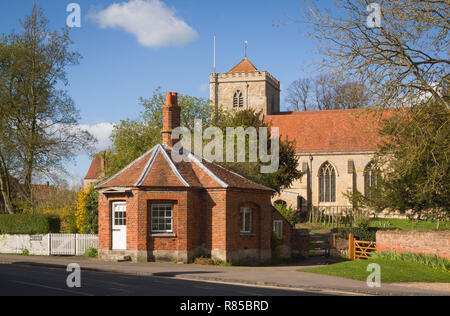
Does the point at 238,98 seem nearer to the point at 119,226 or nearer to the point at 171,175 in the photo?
the point at 171,175

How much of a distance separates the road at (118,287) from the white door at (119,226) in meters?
6.64

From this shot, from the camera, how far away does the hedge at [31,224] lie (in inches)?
1291

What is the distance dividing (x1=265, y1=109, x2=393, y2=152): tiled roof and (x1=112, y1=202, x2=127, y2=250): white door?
35173mm

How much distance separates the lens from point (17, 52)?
36406 mm

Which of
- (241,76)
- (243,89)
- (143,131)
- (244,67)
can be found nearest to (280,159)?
(143,131)

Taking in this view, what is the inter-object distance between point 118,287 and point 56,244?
15.7 m

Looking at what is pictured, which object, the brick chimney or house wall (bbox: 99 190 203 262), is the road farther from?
the brick chimney

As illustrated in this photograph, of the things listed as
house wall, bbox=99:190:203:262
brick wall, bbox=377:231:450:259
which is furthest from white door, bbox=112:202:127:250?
brick wall, bbox=377:231:450:259

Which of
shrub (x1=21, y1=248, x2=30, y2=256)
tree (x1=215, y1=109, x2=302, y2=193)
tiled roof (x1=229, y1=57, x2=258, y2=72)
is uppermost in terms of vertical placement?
tiled roof (x1=229, y1=57, x2=258, y2=72)

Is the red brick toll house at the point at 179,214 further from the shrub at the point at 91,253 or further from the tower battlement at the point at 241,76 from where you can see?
the tower battlement at the point at 241,76

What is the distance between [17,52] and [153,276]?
73.5ft

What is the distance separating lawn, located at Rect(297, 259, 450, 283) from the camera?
19844mm

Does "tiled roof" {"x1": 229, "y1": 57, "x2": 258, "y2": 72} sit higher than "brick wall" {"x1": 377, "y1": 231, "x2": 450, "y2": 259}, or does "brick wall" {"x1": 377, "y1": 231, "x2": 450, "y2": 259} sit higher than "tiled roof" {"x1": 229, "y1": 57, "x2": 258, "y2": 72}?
"tiled roof" {"x1": 229, "y1": 57, "x2": 258, "y2": 72}
